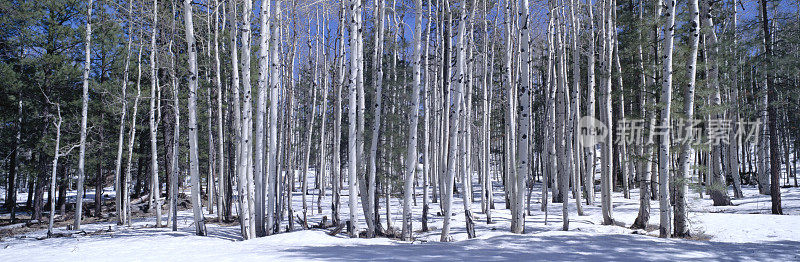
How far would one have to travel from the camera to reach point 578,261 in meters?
6.02

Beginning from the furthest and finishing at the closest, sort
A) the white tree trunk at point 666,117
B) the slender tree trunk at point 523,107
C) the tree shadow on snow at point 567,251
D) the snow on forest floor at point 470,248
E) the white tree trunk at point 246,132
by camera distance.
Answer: the white tree trunk at point 246,132 < the slender tree trunk at point 523,107 < the white tree trunk at point 666,117 < the snow on forest floor at point 470,248 < the tree shadow on snow at point 567,251

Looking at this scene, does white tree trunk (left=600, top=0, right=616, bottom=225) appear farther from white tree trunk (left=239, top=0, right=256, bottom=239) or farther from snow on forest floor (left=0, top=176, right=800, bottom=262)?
white tree trunk (left=239, top=0, right=256, bottom=239)

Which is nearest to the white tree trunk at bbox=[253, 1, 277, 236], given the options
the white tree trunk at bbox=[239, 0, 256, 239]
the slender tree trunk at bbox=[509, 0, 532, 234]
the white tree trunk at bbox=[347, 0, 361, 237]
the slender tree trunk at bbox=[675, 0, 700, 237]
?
the white tree trunk at bbox=[239, 0, 256, 239]

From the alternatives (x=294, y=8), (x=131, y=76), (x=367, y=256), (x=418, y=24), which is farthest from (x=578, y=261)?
(x=131, y=76)

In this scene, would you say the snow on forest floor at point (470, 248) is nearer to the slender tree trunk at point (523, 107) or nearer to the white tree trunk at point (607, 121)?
the white tree trunk at point (607, 121)

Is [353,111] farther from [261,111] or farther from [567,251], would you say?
[567,251]

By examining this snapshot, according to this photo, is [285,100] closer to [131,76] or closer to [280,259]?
[131,76]

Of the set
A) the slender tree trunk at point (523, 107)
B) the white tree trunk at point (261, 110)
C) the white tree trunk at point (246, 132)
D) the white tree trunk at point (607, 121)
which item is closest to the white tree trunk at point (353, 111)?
the white tree trunk at point (261, 110)

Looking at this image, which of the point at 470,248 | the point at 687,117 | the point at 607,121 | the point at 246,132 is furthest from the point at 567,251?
the point at 607,121

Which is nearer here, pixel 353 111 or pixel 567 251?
pixel 567 251

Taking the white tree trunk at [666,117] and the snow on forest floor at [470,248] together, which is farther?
the white tree trunk at [666,117]

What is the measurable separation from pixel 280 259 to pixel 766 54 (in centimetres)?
1629

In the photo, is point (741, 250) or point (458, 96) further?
point (458, 96)

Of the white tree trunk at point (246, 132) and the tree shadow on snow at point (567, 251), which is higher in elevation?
the white tree trunk at point (246, 132)
